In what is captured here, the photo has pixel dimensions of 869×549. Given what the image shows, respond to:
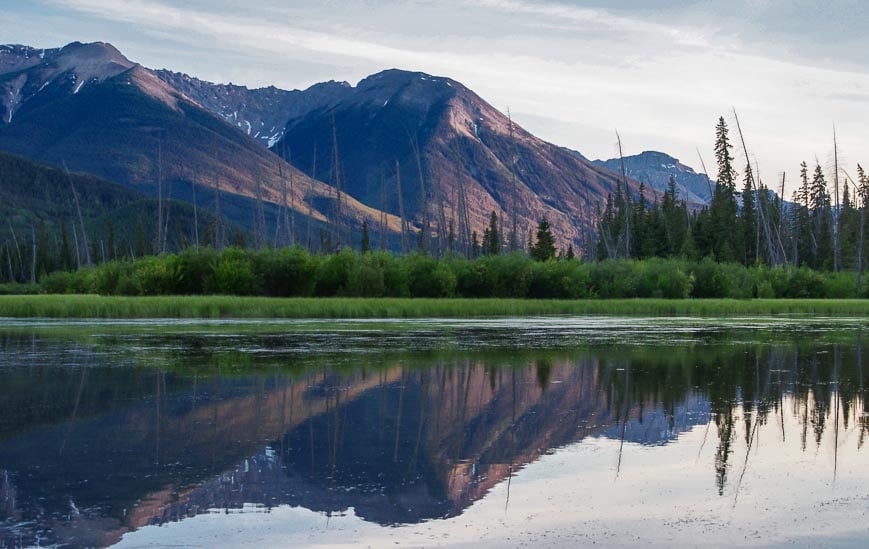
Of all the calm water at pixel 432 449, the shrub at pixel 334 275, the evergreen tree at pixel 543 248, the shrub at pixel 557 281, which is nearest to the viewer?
the calm water at pixel 432 449

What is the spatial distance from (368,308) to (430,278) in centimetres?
1444

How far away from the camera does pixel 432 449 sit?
48.4 feet

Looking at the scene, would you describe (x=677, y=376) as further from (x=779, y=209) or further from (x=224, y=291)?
(x=779, y=209)

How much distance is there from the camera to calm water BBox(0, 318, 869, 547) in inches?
416

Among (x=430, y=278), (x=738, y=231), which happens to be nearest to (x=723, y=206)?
(x=738, y=231)

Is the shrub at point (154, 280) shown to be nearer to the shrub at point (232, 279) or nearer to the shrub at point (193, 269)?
the shrub at point (193, 269)

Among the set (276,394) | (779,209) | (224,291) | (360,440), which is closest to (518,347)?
(276,394)

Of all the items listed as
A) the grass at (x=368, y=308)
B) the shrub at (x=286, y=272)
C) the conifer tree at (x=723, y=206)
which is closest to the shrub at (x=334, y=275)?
the shrub at (x=286, y=272)

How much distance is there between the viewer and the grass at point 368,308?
53969 millimetres

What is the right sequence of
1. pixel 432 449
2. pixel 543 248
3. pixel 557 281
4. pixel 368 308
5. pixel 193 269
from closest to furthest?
pixel 432 449 < pixel 368 308 < pixel 193 269 < pixel 557 281 < pixel 543 248

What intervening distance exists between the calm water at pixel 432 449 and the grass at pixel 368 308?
970 inches

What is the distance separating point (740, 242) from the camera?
95.1m

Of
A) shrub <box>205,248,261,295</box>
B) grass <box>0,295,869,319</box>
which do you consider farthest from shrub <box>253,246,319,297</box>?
grass <box>0,295,869,319</box>

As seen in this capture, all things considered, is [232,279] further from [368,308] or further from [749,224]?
[749,224]
